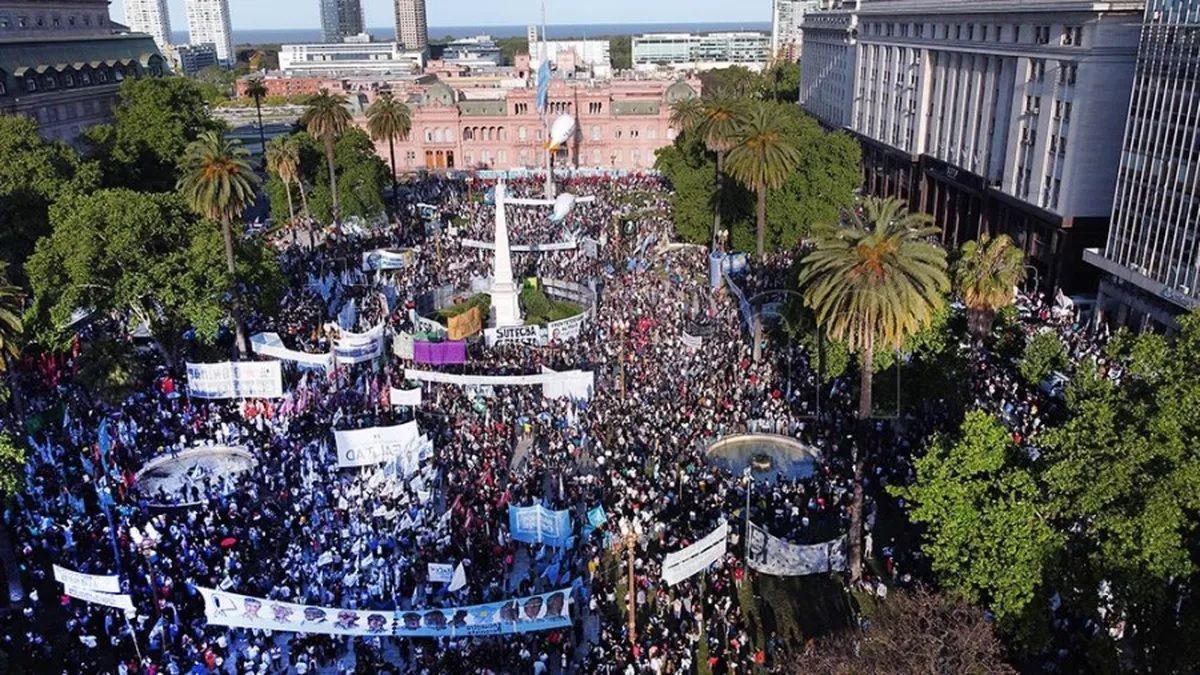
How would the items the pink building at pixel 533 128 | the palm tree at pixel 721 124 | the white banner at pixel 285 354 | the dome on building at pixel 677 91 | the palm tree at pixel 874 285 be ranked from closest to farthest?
the palm tree at pixel 874 285, the white banner at pixel 285 354, the palm tree at pixel 721 124, the pink building at pixel 533 128, the dome on building at pixel 677 91

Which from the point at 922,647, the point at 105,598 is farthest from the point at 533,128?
the point at 922,647

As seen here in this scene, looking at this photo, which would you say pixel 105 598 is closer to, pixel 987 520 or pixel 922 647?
pixel 922 647

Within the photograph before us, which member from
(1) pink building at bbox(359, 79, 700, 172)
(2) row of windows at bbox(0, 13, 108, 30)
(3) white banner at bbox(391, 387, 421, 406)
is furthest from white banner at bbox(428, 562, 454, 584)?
(1) pink building at bbox(359, 79, 700, 172)

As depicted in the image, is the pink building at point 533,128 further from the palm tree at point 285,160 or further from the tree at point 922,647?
the tree at point 922,647

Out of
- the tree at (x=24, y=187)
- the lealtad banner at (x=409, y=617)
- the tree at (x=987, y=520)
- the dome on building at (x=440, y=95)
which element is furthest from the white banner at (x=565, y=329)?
the dome on building at (x=440, y=95)

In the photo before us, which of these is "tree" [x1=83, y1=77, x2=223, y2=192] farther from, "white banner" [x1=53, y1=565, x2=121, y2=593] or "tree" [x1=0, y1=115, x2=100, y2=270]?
"white banner" [x1=53, y1=565, x2=121, y2=593]

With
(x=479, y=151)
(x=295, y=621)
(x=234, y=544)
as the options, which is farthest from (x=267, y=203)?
(x=295, y=621)

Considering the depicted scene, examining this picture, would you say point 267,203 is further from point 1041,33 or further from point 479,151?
point 1041,33
